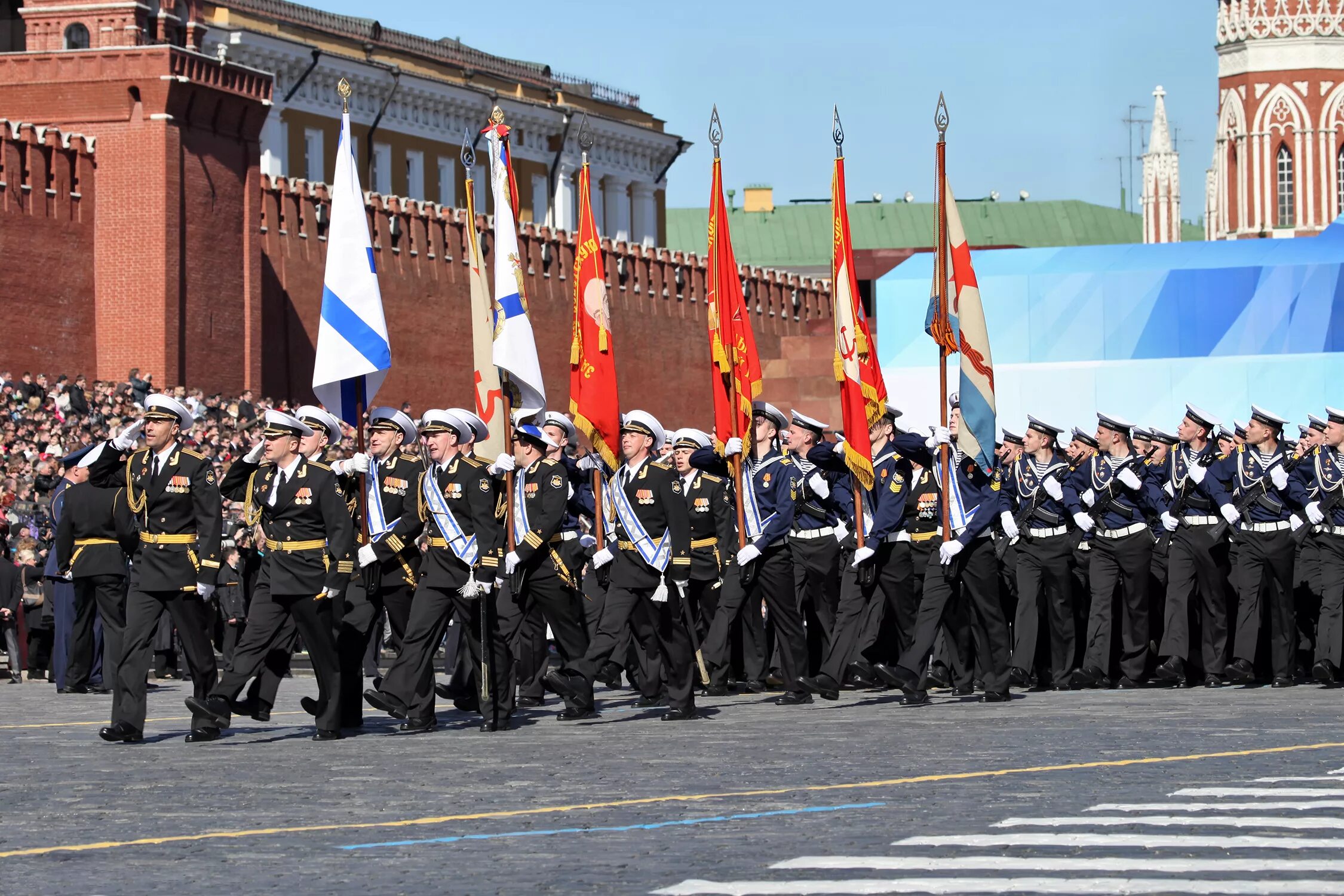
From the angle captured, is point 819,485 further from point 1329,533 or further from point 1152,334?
point 1152,334

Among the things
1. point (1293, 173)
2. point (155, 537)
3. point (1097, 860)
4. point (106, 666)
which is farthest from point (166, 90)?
point (1293, 173)

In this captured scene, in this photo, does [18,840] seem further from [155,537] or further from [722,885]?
[155,537]

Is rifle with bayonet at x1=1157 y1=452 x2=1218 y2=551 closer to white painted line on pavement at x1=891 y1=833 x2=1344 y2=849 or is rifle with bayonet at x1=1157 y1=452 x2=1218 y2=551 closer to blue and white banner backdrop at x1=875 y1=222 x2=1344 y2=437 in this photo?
white painted line on pavement at x1=891 y1=833 x2=1344 y2=849

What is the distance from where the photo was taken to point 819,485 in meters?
→ 15.5

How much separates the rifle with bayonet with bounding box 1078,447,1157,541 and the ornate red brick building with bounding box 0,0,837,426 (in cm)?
2406

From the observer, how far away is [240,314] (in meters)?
42.1

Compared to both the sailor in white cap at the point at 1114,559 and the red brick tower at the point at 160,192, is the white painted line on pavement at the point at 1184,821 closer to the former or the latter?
the sailor in white cap at the point at 1114,559

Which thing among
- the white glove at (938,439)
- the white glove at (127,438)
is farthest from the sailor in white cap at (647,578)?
the white glove at (127,438)

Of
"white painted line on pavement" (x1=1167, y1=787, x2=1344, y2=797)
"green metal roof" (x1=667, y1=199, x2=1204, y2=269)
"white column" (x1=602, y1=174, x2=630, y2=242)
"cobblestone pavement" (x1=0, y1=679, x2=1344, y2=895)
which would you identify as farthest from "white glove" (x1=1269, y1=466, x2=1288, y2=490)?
"green metal roof" (x1=667, y1=199, x2=1204, y2=269)

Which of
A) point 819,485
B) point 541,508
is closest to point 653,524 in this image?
point 541,508

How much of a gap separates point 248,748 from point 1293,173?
84.3 metres

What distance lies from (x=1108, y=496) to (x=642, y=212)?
59621 mm

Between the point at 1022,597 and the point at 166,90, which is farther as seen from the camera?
the point at 166,90

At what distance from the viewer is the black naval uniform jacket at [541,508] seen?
1327 centimetres
